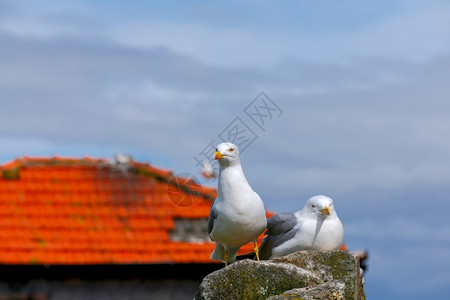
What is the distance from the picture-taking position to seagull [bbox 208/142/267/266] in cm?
790

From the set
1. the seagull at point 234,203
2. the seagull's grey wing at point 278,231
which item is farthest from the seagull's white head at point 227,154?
the seagull's grey wing at point 278,231

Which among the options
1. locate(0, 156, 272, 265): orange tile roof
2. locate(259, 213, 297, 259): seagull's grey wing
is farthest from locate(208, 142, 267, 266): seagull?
locate(0, 156, 272, 265): orange tile roof

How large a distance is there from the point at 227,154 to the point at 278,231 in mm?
1228

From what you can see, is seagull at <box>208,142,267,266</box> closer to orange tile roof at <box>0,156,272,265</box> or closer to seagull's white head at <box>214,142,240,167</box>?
seagull's white head at <box>214,142,240,167</box>

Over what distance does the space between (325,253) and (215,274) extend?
3.94 feet

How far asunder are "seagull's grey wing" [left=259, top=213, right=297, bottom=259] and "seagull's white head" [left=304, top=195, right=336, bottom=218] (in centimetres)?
23

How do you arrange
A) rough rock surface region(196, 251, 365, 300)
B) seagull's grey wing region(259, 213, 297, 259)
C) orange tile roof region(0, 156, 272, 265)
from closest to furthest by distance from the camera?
rough rock surface region(196, 251, 365, 300) < seagull's grey wing region(259, 213, 297, 259) < orange tile roof region(0, 156, 272, 265)

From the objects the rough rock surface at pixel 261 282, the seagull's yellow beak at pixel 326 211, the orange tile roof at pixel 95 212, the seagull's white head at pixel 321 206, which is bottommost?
the rough rock surface at pixel 261 282

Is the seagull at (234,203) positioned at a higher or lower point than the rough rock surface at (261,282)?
higher

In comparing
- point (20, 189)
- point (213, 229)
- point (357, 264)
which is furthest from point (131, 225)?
point (357, 264)

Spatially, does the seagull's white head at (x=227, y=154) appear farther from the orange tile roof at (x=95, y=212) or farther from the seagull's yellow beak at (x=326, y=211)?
the orange tile roof at (x=95, y=212)

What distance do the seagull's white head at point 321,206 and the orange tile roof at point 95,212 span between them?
5.01 meters

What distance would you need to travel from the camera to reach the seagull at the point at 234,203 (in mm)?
7898

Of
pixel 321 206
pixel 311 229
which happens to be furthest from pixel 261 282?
pixel 321 206
